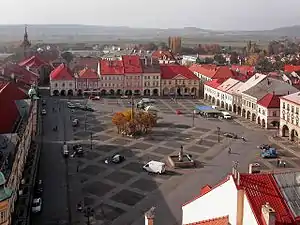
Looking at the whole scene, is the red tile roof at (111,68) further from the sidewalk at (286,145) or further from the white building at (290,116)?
the sidewalk at (286,145)

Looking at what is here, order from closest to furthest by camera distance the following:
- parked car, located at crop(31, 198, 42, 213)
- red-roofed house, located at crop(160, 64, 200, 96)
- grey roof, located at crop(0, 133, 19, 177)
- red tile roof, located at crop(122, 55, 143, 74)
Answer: grey roof, located at crop(0, 133, 19, 177) → parked car, located at crop(31, 198, 42, 213) → red tile roof, located at crop(122, 55, 143, 74) → red-roofed house, located at crop(160, 64, 200, 96)

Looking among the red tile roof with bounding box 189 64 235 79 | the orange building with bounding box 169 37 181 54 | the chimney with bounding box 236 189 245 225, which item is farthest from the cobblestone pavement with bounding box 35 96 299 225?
the orange building with bounding box 169 37 181 54

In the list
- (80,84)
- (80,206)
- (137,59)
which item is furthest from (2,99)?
(137,59)

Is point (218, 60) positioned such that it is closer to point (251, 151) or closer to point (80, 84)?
point (80, 84)

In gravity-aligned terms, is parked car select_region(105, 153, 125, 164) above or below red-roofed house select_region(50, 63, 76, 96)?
below

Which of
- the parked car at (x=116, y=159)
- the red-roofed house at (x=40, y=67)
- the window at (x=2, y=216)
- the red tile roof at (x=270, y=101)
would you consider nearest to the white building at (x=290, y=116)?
the red tile roof at (x=270, y=101)

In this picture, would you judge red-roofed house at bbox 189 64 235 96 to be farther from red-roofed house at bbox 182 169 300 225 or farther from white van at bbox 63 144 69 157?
red-roofed house at bbox 182 169 300 225
